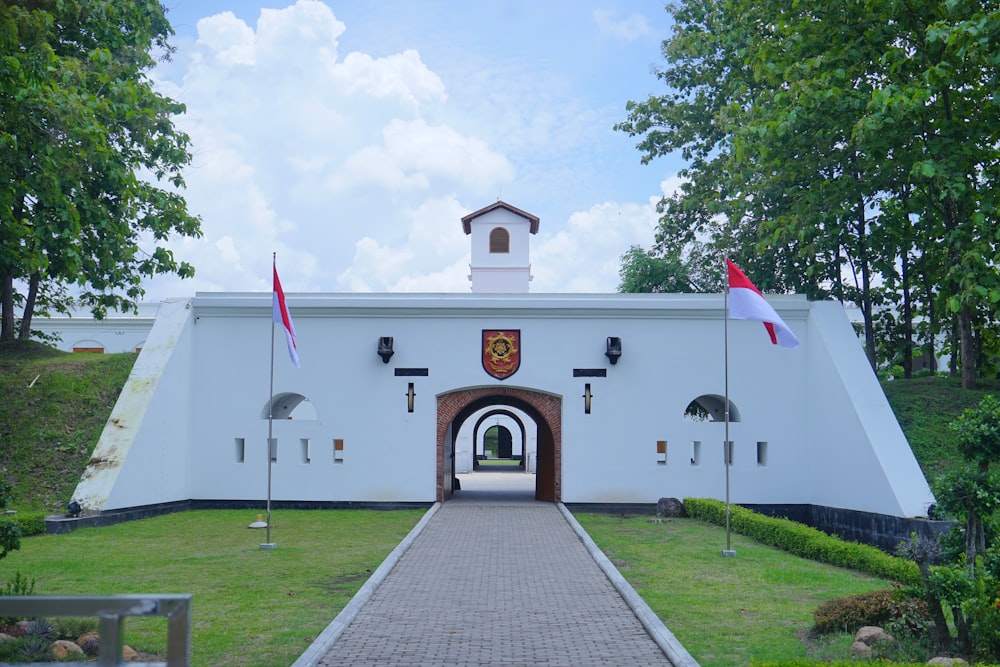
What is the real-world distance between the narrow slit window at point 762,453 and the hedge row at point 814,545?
105 inches

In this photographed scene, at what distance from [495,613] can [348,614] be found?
1.55 m

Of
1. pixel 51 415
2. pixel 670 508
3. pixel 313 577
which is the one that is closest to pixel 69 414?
pixel 51 415

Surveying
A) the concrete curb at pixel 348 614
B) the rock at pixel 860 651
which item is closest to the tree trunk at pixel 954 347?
the concrete curb at pixel 348 614

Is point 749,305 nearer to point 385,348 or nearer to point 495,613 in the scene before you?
point 495,613

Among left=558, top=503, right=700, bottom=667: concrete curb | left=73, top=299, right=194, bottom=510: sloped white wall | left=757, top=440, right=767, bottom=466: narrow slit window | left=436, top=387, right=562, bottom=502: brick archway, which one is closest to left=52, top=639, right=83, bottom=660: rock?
left=558, top=503, right=700, bottom=667: concrete curb

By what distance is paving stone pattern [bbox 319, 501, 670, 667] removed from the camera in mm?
7762

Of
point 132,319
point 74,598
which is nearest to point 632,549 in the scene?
point 74,598

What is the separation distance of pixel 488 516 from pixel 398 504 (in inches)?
110

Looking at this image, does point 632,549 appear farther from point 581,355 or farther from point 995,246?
point 995,246

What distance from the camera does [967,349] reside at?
2047 centimetres

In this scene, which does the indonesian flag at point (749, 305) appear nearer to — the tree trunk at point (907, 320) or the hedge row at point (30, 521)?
the tree trunk at point (907, 320)

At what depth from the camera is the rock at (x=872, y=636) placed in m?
8.03

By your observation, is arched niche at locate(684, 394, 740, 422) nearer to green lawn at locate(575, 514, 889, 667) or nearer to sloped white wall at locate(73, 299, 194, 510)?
green lawn at locate(575, 514, 889, 667)

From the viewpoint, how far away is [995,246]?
1730cm
